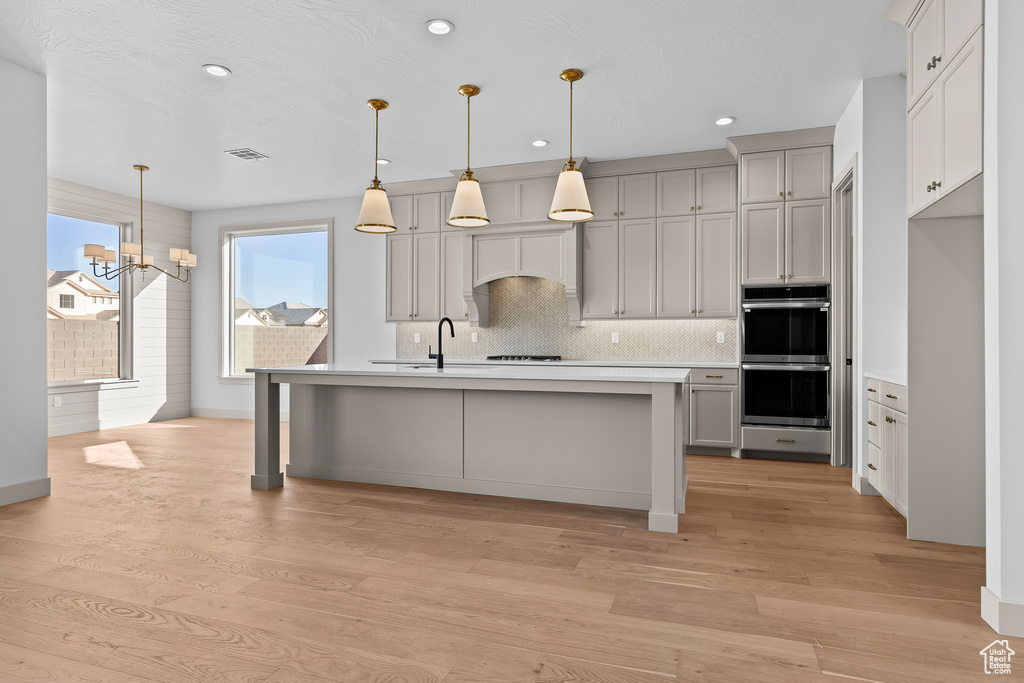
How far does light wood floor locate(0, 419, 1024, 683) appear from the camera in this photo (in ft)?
6.13

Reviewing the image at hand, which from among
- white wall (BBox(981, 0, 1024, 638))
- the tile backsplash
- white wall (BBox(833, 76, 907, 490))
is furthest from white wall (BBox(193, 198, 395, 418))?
white wall (BBox(981, 0, 1024, 638))

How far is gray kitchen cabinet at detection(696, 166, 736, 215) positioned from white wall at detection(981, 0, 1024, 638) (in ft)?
10.9

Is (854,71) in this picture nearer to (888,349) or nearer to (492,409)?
(888,349)

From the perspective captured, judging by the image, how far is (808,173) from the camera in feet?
16.6

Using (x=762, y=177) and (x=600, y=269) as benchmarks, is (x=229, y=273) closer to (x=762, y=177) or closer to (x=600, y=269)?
(x=600, y=269)

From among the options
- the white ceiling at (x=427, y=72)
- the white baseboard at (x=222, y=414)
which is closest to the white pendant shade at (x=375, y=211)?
the white ceiling at (x=427, y=72)

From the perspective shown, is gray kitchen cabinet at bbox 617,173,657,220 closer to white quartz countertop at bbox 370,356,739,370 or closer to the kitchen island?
white quartz countertop at bbox 370,356,739,370

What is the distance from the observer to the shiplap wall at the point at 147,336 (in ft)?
21.1

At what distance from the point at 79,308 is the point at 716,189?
6.98 m

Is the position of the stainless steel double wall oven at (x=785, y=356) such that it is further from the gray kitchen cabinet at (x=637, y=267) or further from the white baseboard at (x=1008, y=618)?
the white baseboard at (x=1008, y=618)

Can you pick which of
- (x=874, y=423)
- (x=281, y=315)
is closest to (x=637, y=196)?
(x=874, y=423)

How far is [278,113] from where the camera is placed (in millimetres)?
4594

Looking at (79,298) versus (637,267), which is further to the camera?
(79,298)

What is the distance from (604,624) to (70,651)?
1789 mm
